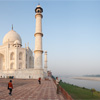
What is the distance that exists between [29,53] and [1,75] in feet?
38.4

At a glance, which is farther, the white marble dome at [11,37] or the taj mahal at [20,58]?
the white marble dome at [11,37]

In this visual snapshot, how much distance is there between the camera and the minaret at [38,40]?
2519 centimetres

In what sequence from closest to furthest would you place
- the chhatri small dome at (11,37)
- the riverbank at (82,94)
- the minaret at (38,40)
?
the riverbank at (82,94), the minaret at (38,40), the chhatri small dome at (11,37)

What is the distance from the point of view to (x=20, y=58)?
36438 mm

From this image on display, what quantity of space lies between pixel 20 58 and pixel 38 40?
1373 cm

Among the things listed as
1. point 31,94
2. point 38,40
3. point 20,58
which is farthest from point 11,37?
point 31,94

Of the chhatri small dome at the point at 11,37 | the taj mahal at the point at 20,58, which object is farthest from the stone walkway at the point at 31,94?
the chhatri small dome at the point at 11,37

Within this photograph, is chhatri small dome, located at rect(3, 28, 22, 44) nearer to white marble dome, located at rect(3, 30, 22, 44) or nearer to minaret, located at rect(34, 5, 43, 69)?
white marble dome, located at rect(3, 30, 22, 44)

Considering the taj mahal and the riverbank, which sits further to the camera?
the taj mahal

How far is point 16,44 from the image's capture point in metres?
37.5

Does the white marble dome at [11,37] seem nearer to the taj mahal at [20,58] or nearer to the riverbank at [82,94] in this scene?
the taj mahal at [20,58]

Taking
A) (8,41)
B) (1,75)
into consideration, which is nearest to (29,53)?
(8,41)

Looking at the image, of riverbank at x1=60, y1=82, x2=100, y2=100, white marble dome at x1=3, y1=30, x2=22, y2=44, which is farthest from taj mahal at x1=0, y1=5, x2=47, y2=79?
riverbank at x1=60, y1=82, x2=100, y2=100

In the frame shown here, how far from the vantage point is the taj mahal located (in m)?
25.3
